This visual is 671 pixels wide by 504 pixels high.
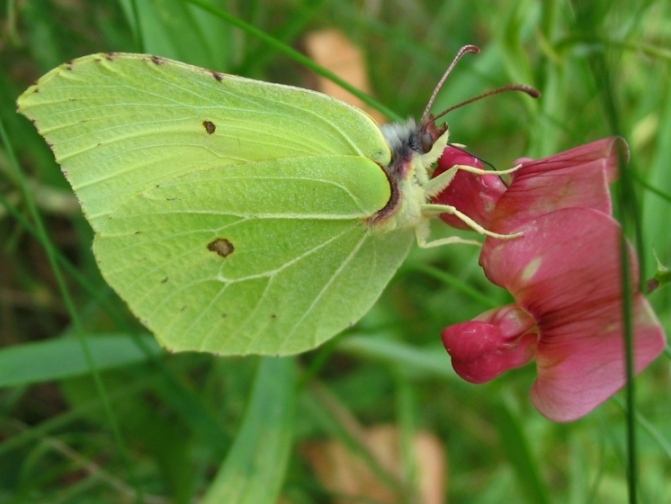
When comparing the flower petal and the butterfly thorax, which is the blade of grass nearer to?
the butterfly thorax

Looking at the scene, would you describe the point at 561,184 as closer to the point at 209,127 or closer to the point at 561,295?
Answer: the point at 561,295

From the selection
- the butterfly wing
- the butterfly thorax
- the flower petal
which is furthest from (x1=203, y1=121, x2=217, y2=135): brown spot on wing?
the flower petal

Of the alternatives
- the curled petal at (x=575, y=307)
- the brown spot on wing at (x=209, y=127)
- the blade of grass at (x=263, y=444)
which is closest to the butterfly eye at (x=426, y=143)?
the curled petal at (x=575, y=307)

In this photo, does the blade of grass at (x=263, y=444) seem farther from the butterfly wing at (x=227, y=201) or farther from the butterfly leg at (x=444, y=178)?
the butterfly leg at (x=444, y=178)

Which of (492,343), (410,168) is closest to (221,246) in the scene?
(410,168)

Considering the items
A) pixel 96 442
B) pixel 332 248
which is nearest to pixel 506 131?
pixel 332 248

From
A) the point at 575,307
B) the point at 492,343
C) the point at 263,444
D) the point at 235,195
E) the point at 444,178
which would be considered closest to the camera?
the point at 575,307
